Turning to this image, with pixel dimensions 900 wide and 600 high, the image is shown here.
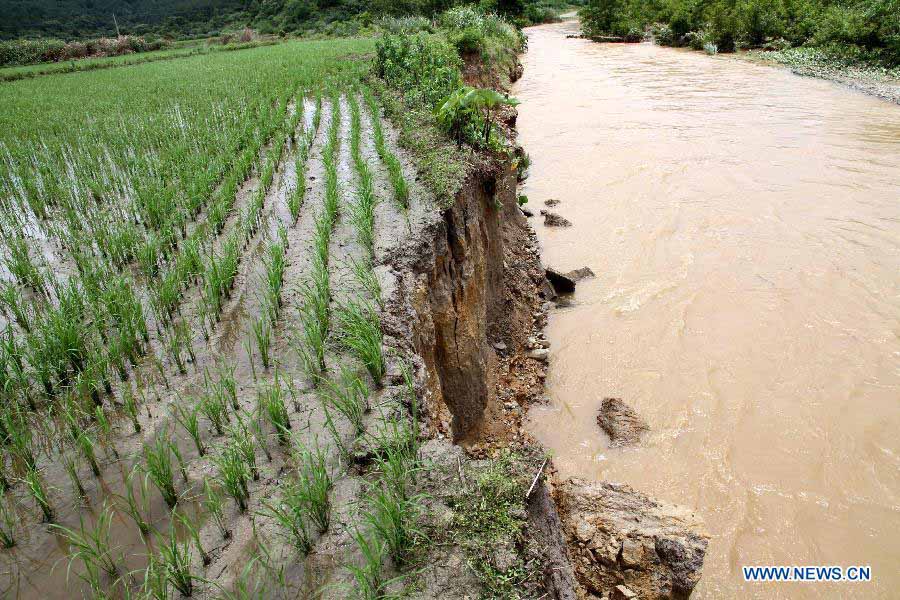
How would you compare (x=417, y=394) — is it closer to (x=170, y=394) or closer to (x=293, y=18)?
(x=170, y=394)

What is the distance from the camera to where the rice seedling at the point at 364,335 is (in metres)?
2.72

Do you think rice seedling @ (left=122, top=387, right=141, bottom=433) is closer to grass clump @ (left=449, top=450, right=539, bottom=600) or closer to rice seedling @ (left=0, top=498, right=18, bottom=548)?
rice seedling @ (left=0, top=498, right=18, bottom=548)

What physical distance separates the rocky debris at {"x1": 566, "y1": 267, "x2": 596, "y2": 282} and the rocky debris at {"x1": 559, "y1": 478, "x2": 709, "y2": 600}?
3292mm

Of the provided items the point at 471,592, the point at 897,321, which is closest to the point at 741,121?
the point at 897,321

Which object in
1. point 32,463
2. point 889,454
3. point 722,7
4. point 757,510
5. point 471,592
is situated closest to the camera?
point 471,592

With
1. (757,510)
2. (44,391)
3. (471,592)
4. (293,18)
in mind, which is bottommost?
(757,510)

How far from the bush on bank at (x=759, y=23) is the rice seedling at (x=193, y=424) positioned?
2093 cm

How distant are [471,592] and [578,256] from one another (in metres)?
5.57

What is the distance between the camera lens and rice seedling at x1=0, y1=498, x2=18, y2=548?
2039mm

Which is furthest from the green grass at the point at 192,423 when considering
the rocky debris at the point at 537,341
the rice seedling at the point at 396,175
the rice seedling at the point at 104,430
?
the rocky debris at the point at 537,341

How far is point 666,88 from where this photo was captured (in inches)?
611

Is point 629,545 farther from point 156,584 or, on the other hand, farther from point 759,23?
point 759,23

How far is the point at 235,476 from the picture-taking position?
2.12 meters

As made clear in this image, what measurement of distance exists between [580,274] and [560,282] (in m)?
0.43
